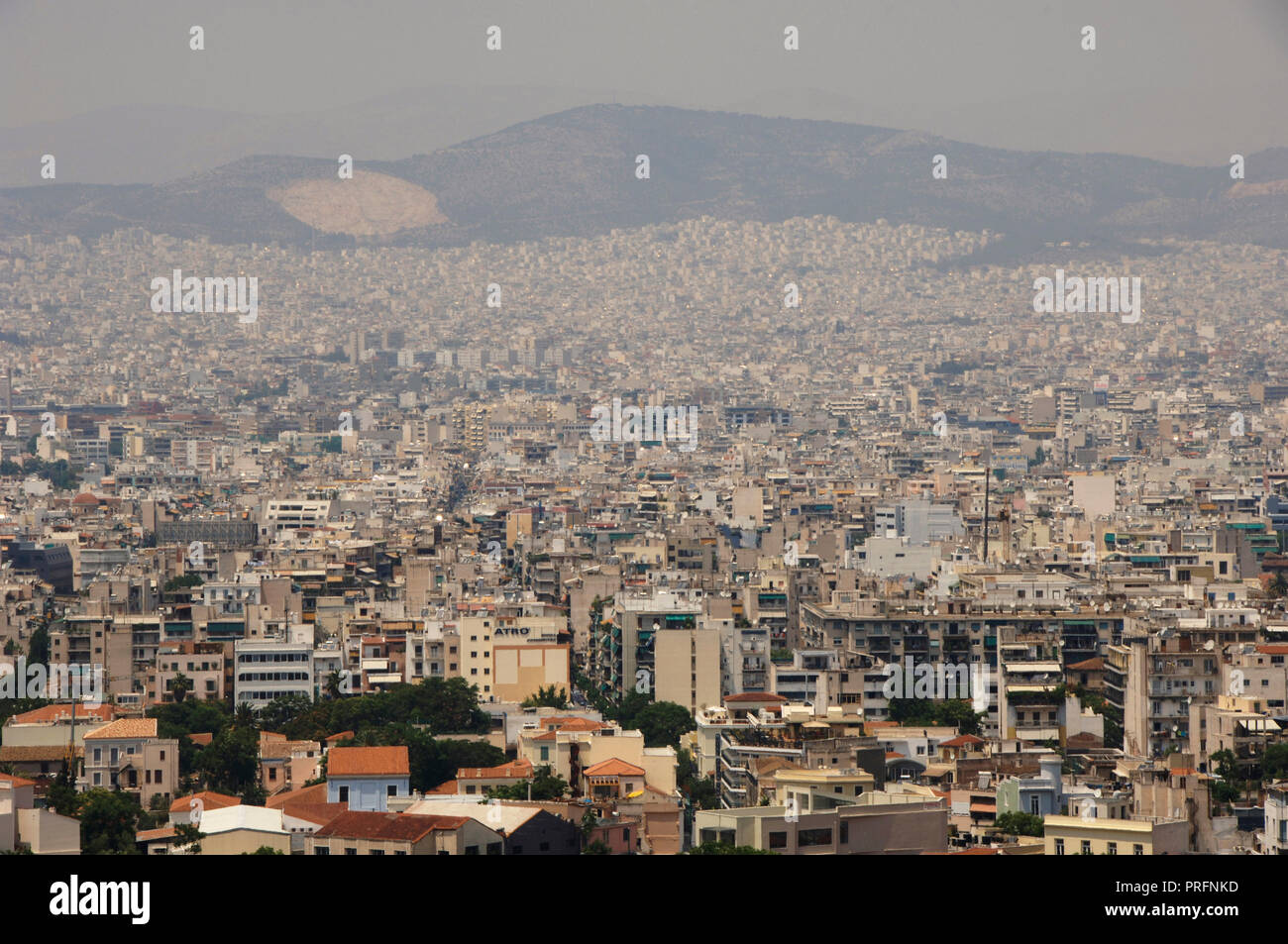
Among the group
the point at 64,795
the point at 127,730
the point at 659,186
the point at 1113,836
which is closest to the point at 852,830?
the point at 1113,836

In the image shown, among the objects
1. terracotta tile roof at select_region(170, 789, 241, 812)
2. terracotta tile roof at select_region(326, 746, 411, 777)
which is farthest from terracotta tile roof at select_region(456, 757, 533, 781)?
terracotta tile roof at select_region(170, 789, 241, 812)

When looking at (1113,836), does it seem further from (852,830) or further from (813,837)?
(813,837)

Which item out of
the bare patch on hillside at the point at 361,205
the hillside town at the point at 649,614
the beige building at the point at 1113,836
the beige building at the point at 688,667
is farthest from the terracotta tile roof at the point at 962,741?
the bare patch on hillside at the point at 361,205

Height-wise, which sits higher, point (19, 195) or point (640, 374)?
point (19, 195)
